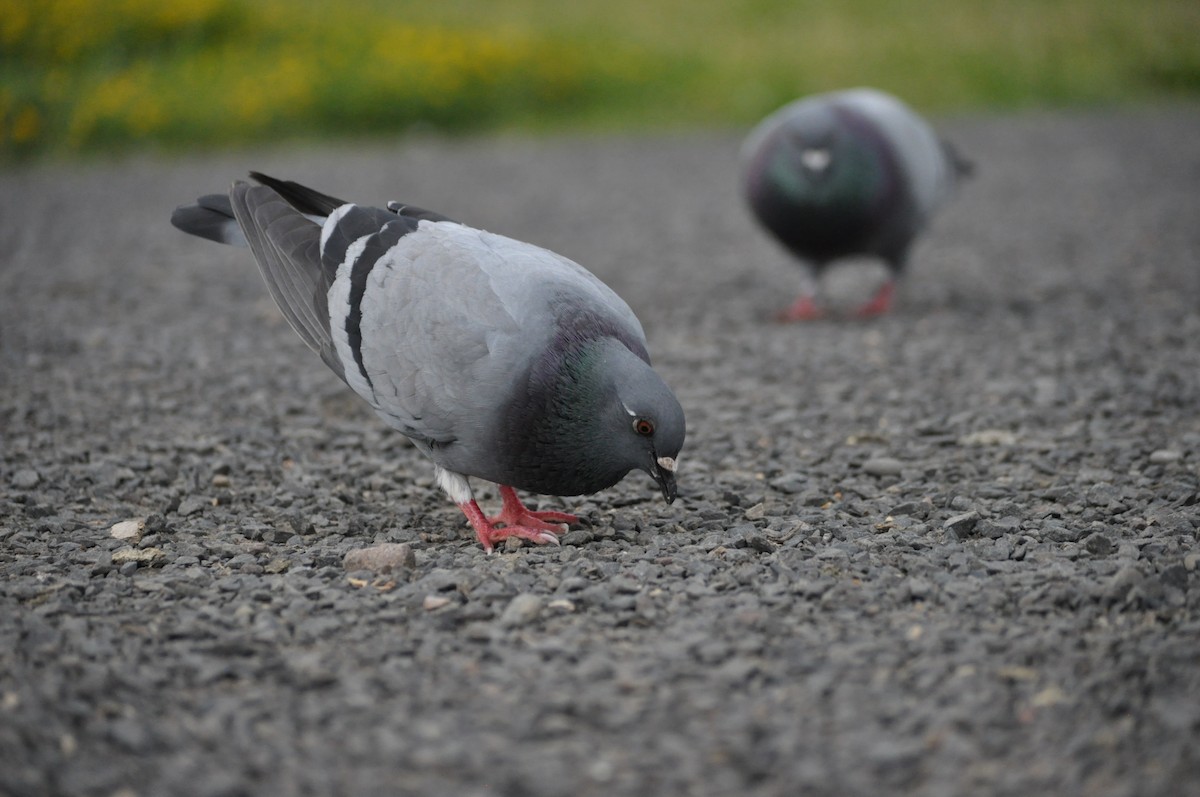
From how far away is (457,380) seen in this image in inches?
126

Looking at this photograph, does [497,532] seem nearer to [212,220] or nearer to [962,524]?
[962,524]

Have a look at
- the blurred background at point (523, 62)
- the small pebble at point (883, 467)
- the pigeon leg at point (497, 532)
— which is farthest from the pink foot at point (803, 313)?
the blurred background at point (523, 62)

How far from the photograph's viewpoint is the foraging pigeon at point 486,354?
3.10 meters

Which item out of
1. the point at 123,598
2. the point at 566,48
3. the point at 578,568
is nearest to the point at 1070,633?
the point at 578,568

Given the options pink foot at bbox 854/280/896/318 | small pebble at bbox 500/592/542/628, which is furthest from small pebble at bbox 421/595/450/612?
pink foot at bbox 854/280/896/318

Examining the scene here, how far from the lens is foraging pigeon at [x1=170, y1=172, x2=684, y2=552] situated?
3096mm

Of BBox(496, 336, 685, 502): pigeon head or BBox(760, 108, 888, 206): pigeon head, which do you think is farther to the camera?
BBox(760, 108, 888, 206): pigeon head

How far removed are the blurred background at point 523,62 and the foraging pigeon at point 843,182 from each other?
7.50 meters

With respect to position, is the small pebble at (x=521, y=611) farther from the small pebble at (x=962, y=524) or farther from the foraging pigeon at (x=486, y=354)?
the small pebble at (x=962, y=524)

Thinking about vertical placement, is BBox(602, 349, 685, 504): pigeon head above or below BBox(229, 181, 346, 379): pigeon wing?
below

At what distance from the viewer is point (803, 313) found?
6430 millimetres

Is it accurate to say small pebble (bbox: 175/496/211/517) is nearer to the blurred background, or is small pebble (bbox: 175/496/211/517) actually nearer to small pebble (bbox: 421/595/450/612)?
small pebble (bbox: 421/595/450/612)

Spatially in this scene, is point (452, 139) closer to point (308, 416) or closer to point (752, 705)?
Result: point (308, 416)

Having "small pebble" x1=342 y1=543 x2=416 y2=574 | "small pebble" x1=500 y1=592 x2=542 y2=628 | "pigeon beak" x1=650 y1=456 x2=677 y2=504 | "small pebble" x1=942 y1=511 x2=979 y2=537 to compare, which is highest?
"pigeon beak" x1=650 y1=456 x2=677 y2=504
